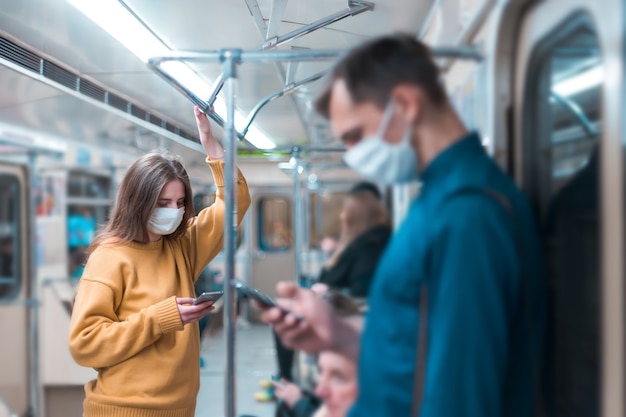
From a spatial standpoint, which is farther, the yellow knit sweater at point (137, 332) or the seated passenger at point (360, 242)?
the yellow knit sweater at point (137, 332)

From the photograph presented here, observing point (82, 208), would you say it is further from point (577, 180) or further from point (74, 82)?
point (577, 180)

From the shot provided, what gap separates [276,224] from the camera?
1045 cm

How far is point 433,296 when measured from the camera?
1077mm

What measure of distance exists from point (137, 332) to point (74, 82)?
1.83m

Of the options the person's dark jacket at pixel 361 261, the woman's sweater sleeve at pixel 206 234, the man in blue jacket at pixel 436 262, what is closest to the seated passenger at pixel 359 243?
the person's dark jacket at pixel 361 261

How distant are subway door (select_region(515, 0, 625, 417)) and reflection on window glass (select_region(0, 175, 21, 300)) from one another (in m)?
5.26

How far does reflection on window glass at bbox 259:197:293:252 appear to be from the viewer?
989cm

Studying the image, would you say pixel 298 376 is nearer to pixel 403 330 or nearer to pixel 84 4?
pixel 403 330

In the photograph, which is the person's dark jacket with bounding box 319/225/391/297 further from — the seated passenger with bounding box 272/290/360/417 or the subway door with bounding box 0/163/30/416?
the subway door with bounding box 0/163/30/416

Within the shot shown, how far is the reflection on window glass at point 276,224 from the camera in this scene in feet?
32.4

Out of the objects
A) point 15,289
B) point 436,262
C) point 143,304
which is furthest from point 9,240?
point 436,262

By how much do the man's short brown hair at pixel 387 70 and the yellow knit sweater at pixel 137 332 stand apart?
45.7 inches

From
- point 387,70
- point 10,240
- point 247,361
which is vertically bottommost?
point 247,361

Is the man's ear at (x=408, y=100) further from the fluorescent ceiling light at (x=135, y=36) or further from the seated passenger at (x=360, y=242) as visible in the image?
the fluorescent ceiling light at (x=135, y=36)
